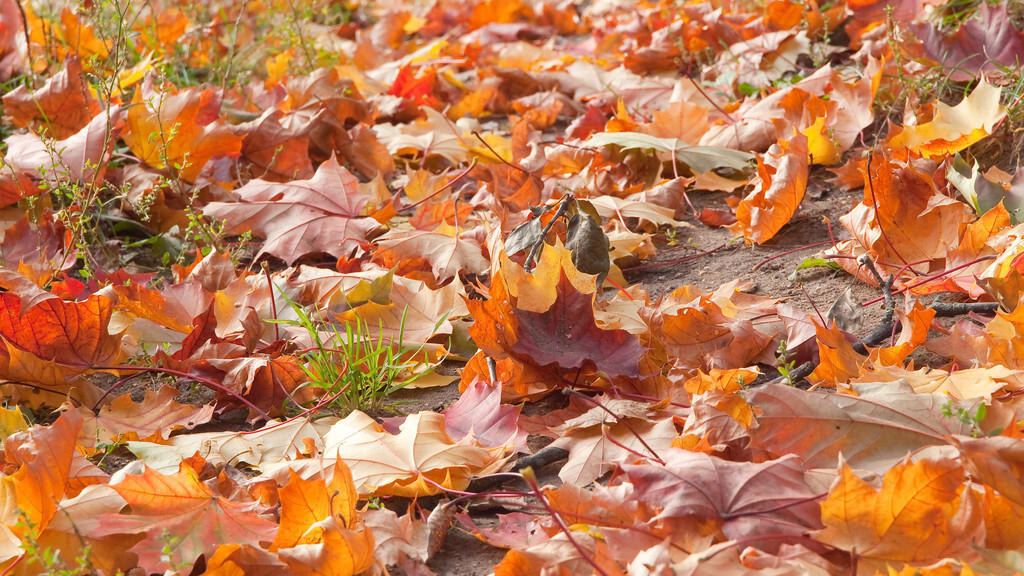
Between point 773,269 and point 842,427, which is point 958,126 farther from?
point 842,427

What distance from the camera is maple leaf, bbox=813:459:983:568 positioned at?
790mm

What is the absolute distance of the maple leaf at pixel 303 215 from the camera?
1746mm

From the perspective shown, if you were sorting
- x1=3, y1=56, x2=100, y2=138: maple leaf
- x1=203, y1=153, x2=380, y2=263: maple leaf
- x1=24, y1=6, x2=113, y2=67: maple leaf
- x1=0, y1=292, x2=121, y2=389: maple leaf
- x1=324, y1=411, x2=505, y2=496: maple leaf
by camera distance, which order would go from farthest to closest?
x1=24, y1=6, x2=113, y2=67: maple leaf < x1=3, y1=56, x2=100, y2=138: maple leaf < x1=203, y1=153, x2=380, y2=263: maple leaf < x1=0, y1=292, x2=121, y2=389: maple leaf < x1=324, y1=411, x2=505, y2=496: maple leaf

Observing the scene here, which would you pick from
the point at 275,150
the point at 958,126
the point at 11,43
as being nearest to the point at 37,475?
the point at 275,150

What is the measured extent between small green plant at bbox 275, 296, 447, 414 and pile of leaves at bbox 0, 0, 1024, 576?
14 millimetres

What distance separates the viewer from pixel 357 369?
129cm

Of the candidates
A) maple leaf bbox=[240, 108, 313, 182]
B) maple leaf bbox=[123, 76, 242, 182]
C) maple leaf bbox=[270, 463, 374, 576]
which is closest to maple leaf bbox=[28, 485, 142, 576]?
maple leaf bbox=[270, 463, 374, 576]

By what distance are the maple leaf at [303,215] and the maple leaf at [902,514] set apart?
118 centimetres

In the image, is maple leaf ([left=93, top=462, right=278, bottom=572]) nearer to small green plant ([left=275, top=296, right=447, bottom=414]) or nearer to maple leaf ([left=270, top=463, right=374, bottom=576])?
maple leaf ([left=270, top=463, right=374, bottom=576])

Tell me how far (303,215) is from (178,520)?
0.94m

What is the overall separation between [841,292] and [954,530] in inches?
28.1

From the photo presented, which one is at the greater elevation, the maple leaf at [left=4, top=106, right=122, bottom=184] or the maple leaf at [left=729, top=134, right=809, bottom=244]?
the maple leaf at [left=4, top=106, right=122, bottom=184]

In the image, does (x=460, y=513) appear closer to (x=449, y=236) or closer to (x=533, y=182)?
(x=449, y=236)

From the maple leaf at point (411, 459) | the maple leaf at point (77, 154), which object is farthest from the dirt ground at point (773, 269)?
the maple leaf at point (77, 154)
